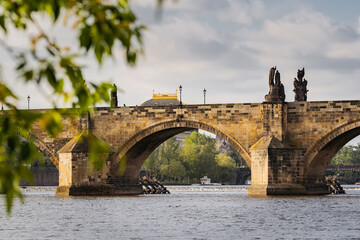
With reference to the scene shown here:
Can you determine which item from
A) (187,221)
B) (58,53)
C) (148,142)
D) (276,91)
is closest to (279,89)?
(276,91)

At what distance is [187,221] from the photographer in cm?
2680

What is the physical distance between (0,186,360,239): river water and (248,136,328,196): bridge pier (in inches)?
130

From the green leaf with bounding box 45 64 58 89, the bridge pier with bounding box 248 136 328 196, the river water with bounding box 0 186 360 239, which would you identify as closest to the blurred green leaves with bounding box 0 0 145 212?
the green leaf with bounding box 45 64 58 89

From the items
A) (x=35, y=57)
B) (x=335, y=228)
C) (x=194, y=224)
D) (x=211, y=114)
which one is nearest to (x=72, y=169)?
(x=211, y=114)

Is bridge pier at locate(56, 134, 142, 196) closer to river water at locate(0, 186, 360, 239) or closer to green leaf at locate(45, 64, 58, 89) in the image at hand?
river water at locate(0, 186, 360, 239)

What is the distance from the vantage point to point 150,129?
149ft

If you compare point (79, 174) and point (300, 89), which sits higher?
point (300, 89)

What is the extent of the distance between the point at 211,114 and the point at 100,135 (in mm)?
7229

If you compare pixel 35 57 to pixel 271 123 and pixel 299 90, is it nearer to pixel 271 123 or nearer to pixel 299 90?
pixel 271 123

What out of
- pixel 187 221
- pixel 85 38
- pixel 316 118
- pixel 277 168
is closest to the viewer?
pixel 85 38

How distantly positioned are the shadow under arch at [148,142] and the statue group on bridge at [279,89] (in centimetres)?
346

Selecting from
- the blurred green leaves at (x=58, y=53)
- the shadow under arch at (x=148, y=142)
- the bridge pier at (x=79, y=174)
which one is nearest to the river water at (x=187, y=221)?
the shadow under arch at (x=148, y=142)

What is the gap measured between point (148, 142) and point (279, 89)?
385 inches

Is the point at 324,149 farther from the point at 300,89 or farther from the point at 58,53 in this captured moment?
the point at 58,53
